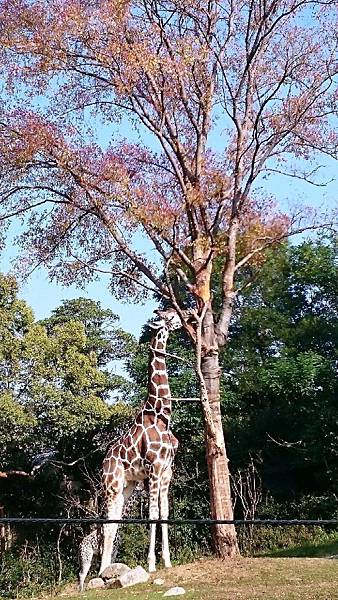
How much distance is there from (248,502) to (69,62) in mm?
6401

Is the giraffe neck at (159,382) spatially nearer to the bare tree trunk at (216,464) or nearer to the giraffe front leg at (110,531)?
A: the bare tree trunk at (216,464)

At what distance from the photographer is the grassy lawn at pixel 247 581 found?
5434 mm

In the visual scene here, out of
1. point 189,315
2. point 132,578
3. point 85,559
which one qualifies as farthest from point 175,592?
point 189,315

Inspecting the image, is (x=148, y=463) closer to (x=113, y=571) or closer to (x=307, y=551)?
(x=113, y=571)

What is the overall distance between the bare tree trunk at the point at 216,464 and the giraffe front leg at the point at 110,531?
870 millimetres

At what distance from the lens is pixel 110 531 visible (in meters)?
7.22

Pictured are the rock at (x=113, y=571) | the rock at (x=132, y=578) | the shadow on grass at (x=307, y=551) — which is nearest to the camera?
the rock at (x=132, y=578)

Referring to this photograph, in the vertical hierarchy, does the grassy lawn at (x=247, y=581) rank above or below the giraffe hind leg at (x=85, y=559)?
below

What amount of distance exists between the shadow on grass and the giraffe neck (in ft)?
9.71

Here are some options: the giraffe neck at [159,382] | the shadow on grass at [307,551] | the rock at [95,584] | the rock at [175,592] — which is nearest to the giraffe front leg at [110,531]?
the rock at [95,584]

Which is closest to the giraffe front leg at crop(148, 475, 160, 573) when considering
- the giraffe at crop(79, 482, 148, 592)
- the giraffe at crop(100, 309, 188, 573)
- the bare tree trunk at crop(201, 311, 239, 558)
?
the giraffe at crop(100, 309, 188, 573)

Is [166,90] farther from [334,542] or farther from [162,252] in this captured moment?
[334,542]

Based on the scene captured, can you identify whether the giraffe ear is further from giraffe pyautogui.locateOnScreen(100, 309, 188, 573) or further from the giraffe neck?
the giraffe neck

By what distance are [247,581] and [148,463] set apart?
1.62 metres
